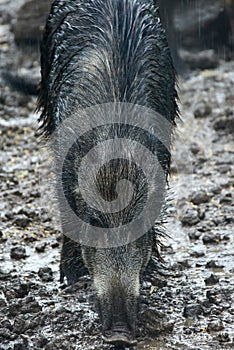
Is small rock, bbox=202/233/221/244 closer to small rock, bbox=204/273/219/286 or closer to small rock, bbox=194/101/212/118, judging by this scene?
small rock, bbox=204/273/219/286

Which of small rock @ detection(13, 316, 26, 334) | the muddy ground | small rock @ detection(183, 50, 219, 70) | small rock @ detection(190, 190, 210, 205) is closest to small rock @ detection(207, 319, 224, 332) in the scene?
the muddy ground

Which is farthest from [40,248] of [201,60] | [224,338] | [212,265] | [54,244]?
[201,60]

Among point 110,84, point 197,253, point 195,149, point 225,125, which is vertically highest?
point 225,125

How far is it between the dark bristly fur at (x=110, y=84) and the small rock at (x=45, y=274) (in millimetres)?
121

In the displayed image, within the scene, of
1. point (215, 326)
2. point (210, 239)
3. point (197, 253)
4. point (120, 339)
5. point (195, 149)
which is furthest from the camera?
point (195, 149)

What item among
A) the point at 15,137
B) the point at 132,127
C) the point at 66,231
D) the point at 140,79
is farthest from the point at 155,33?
the point at 15,137

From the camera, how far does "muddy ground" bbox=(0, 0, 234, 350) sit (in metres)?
5.36

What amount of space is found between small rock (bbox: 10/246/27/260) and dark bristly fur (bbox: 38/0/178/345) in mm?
468

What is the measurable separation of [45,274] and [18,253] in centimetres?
42

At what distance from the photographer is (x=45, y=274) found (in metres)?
6.21

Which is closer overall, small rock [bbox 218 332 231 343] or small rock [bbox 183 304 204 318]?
small rock [bbox 218 332 231 343]

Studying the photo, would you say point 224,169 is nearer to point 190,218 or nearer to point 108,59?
point 190,218

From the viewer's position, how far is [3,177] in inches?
318

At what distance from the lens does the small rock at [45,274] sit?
20.3ft
